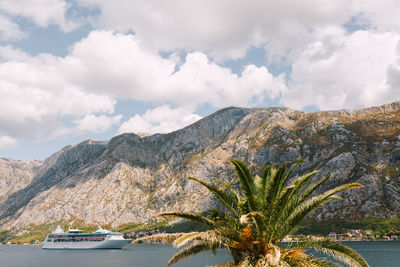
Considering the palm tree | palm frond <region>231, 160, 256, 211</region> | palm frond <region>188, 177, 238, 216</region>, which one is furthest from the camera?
palm frond <region>188, 177, 238, 216</region>

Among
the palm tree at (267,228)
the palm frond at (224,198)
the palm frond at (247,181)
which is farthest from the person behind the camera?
the palm frond at (224,198)

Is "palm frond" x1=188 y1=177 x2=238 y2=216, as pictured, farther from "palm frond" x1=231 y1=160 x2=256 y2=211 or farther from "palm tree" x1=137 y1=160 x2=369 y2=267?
"palm frond" x1=231 y1=160 x2=256 y2=211

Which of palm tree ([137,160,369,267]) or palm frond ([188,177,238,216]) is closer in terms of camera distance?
palm tree ([137,160,369,267])

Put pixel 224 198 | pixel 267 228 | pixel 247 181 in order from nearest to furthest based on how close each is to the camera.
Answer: pixel 267 228
pixel 247 181
pixel 224 198

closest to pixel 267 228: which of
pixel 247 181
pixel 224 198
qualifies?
pixel 247 181

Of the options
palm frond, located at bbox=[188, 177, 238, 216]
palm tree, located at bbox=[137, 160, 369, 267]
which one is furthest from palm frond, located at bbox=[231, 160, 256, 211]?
palm frond, located at bbox=[188, 177, 238, 216]

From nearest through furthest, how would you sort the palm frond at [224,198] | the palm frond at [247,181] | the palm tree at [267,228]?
the palm tree at [267,228] → the palm frond at [247,181] → the palm frond at [224,198]

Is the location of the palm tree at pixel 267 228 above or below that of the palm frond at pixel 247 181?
below

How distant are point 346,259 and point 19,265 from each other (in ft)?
537

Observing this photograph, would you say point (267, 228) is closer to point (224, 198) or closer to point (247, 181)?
point (247, 181)

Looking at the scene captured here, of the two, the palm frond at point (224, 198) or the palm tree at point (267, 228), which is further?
the palm frond at point (224, 198)

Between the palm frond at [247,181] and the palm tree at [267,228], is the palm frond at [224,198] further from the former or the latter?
the palm frond at [247,181]

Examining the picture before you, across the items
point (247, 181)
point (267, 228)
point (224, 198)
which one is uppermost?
point (247, 181)

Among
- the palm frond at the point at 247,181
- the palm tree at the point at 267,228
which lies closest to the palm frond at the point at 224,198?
the palm tree at the point at 267,228
